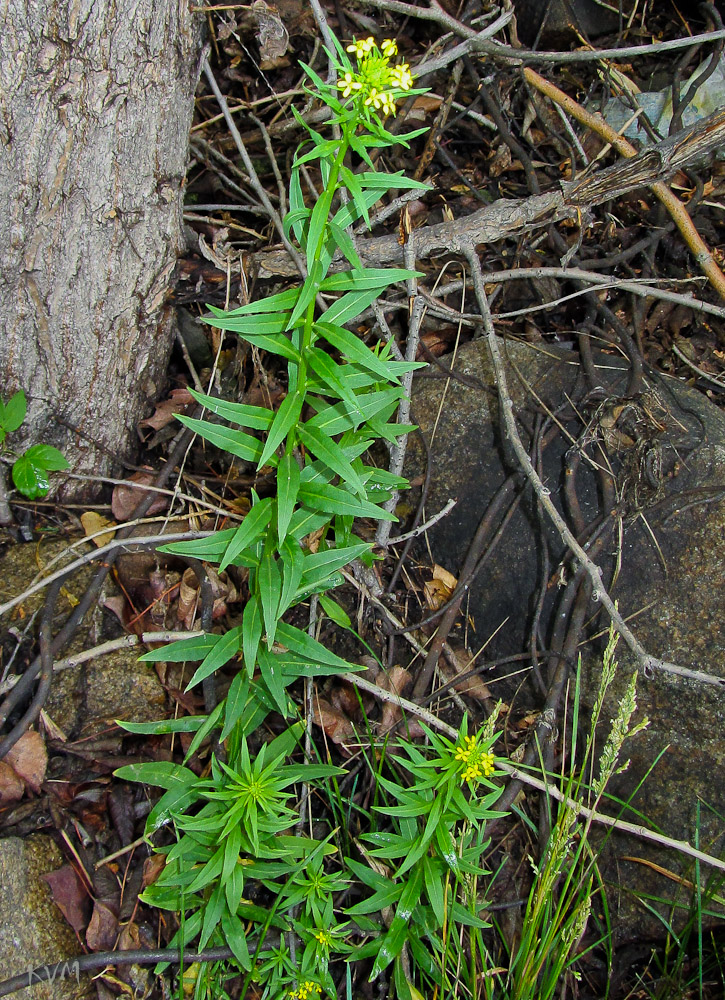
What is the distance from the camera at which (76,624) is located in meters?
2.68

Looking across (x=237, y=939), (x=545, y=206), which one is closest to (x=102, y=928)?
(x=237, y=939)

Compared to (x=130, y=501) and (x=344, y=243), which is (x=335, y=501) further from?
(x=130, y=501)

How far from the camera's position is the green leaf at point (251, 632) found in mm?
2035

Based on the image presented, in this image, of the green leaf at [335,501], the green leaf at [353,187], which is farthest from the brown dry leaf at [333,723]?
the green leaf at [353,187]

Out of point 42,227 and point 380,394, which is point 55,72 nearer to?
point 42,227

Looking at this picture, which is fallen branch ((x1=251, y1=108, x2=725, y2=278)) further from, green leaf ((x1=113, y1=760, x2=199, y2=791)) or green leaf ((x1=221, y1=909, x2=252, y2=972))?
green leaf ((x1=221, y1=909, x2=252, y2=972))

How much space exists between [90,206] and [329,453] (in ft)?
4.54

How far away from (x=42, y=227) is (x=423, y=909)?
2.58m

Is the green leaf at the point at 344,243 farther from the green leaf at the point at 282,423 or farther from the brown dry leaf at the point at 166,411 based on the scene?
the brown dry leaf at the point at 166,411

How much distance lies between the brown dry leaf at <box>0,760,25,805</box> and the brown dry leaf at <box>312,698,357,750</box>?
40.6 inches

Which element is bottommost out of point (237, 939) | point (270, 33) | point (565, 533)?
point (237, 939)

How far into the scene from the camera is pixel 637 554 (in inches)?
109

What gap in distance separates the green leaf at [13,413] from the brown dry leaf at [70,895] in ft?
5.12

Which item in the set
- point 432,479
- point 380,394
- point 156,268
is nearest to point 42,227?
point 156,268
